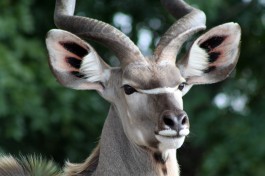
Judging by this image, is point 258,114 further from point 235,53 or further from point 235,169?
point 235,53

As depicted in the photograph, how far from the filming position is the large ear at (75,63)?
6.32m

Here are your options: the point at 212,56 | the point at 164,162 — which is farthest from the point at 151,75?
the point at 212,56

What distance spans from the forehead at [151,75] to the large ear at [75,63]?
0.81ft

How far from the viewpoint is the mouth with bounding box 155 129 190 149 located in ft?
19.3

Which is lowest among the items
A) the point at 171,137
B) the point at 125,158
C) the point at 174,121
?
the point at 125,158

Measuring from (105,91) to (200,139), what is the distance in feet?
21.9

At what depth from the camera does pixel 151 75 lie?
6188 mm

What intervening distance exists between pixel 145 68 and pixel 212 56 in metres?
0.61

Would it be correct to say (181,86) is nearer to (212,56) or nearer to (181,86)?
(181,86)

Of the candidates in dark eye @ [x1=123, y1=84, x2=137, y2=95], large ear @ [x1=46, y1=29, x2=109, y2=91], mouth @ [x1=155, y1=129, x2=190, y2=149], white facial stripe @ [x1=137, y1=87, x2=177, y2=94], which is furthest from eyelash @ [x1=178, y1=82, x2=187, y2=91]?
large ear @ [x1=46, y1=29, x2=109, y2=91]

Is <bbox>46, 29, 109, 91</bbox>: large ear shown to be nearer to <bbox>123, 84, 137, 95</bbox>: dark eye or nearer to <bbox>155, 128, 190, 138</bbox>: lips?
<bbox>123, 84, 137, 95</bbox>: dark eye

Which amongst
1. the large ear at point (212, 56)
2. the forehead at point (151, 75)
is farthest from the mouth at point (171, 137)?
the large ear at point (212, 56)

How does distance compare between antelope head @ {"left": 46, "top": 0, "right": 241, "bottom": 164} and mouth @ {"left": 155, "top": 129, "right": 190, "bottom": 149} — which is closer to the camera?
mouth @ {"left": 155, "top": 129, "right": 190, "bottom": 149}

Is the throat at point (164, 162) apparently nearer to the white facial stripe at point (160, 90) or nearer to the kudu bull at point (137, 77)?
the kudu bull at point (137, 77)
